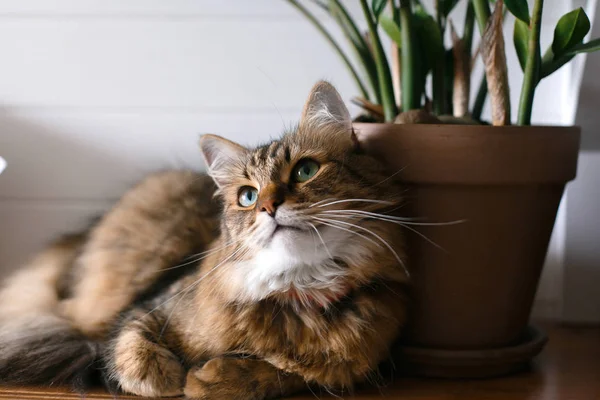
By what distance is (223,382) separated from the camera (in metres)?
1.03

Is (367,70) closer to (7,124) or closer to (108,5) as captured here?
(108,5)

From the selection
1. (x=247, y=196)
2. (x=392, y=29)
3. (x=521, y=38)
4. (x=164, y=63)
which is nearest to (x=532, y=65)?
(x=521, y=38)

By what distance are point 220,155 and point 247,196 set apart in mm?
150

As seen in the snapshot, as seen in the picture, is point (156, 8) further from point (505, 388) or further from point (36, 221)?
point (505, 388)

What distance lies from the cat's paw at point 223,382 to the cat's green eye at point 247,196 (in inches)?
10.6

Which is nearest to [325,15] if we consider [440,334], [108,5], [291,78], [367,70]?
[291,78]

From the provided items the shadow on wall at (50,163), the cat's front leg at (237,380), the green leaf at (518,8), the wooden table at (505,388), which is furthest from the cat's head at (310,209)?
the shadow on wall at (50,163)

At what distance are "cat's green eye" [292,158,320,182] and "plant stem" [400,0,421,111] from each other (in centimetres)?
26

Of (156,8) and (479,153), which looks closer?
(479,153)

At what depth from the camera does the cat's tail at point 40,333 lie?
1.16 metres

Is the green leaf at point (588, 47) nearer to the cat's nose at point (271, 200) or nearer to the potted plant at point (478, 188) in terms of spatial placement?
the potted plant at point (478, 188)

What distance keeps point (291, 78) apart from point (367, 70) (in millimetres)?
405

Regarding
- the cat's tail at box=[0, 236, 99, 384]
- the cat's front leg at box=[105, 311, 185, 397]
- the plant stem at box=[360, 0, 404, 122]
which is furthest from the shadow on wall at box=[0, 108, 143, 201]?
the plant stem at box=[360, 0, 404, 122]

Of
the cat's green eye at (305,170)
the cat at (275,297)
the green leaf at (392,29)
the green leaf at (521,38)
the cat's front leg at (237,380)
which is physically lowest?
the cat's front leg at (237,380)
